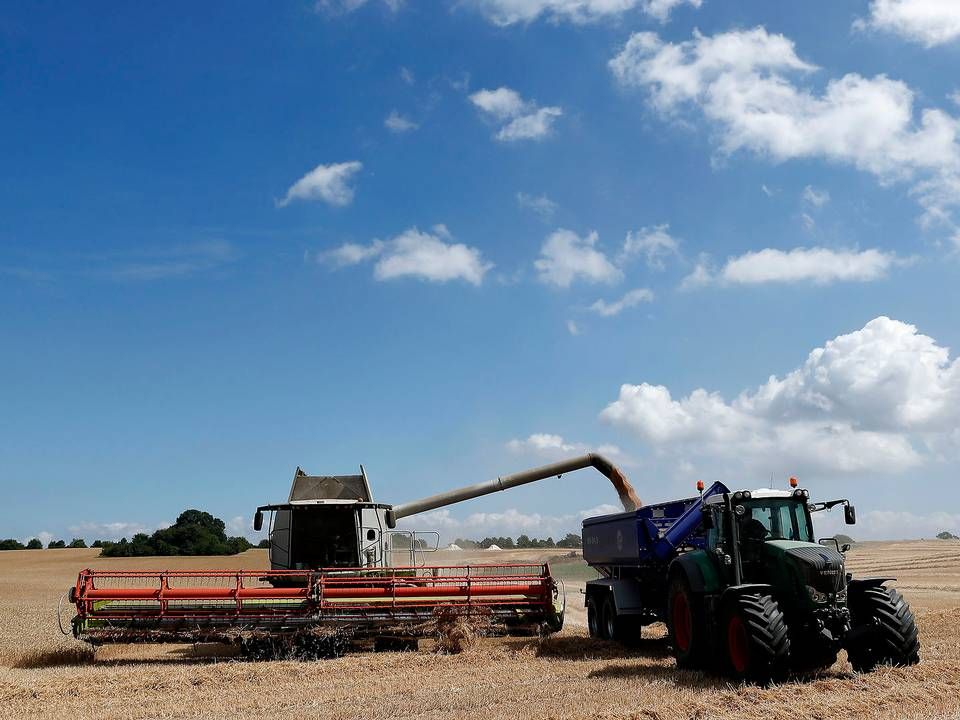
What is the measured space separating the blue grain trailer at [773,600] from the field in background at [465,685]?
0.31m

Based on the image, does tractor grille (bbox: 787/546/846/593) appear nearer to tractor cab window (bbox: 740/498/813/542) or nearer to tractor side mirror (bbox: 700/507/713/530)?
tractor cab window (bbox: 740/498/813/542)

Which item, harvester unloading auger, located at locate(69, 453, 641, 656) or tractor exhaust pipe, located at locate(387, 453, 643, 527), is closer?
harvester unloading auger, located at locate(69, 453, 641, 656)

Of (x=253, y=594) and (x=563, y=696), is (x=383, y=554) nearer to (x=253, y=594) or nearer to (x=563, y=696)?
(x=253, y=594)

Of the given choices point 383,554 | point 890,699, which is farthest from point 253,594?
point 890,699

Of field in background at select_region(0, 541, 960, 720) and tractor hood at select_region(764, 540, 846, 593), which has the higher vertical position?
tractor hood at select_region(764, 540, 846, 593)

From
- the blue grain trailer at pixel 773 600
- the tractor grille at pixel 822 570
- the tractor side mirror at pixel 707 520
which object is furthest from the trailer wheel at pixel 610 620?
the tractor grille at pixel 822 570

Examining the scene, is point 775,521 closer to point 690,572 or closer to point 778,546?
point 778,546

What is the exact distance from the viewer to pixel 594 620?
15.0 metres

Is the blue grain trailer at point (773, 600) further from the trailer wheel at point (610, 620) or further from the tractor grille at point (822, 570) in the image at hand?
the trailer wheel at point (610, 620)

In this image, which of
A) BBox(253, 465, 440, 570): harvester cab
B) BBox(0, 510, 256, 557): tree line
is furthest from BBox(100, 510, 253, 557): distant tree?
BBox(253, 465, 440, 570): harvester cab

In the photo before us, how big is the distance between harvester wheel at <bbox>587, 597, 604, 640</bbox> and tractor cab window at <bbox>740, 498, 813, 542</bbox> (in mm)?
4496

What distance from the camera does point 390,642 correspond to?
14016mm

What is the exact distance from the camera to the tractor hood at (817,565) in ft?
31.6

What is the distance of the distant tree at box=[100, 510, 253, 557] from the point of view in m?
63.0
